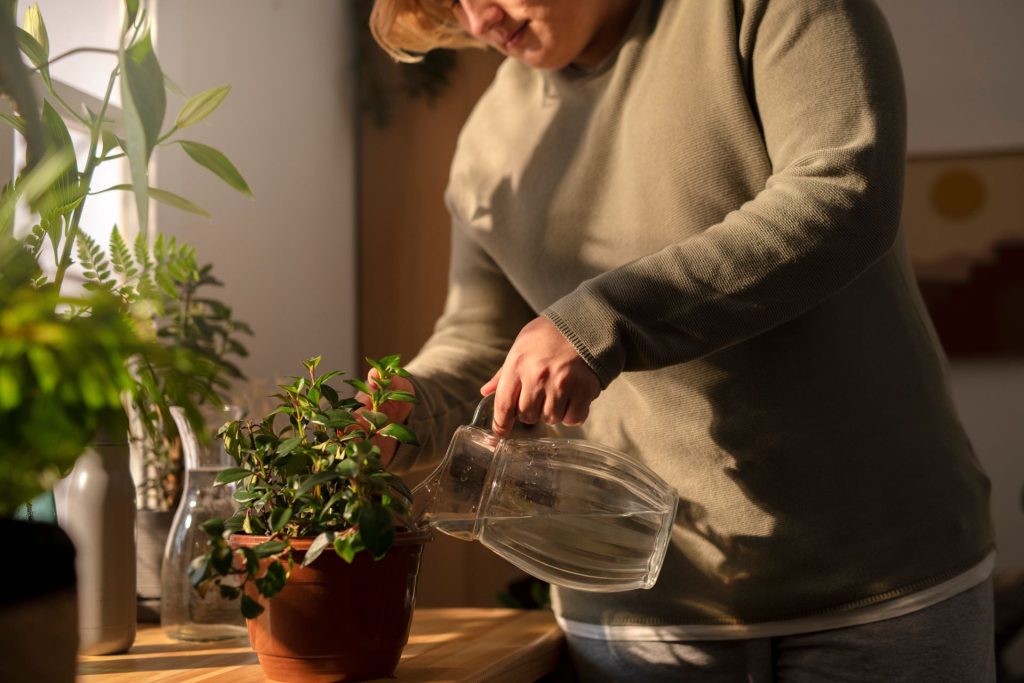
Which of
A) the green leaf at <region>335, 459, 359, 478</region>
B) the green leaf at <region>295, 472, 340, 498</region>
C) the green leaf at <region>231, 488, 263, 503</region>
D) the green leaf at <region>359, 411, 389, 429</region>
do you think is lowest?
the green leaf at <region>231, 488, 263, 503</region>

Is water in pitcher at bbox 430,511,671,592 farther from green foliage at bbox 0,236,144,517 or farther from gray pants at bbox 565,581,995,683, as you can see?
green foliage at bbox 0,236,144,517

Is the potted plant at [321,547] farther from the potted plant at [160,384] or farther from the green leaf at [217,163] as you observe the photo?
the green leaf at [217,163]

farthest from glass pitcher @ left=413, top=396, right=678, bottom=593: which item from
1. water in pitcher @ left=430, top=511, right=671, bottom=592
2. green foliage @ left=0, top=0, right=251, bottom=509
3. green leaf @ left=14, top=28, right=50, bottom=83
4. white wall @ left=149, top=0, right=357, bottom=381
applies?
white wall @ left=149, top=0, right=357, bottom=381

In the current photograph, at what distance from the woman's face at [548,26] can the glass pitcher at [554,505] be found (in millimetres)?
400

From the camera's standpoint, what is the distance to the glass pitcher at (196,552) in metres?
1.07

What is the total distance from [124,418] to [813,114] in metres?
0.60

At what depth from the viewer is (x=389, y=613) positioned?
0.79 metres

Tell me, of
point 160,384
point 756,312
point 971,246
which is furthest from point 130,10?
point 971,246

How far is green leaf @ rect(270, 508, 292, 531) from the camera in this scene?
74cm

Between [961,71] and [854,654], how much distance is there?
2.86 metres

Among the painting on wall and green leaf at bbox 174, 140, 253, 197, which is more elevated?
green leaf at bbox 174, 140, 253, 197

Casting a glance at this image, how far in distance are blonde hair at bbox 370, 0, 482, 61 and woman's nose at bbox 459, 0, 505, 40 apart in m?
0.16

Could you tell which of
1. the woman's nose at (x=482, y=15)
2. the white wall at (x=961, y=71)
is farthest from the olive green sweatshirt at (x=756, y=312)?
the white wall at (x=961, y=71)

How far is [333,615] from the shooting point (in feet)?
2.50
